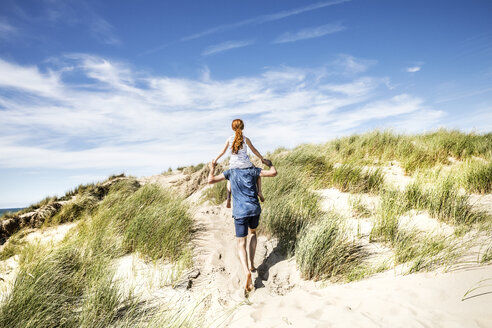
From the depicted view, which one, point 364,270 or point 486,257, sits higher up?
point 486,257

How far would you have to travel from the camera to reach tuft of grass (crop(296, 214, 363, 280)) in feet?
11.3

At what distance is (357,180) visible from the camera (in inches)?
241

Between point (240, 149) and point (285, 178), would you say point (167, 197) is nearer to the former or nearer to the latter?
point (285, 178)

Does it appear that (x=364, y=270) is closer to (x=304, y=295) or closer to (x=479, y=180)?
(x=304, y=295)

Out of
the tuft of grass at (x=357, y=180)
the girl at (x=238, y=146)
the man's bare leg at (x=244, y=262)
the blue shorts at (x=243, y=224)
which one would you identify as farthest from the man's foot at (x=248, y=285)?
the tuft of grass at (x=357, y=180)

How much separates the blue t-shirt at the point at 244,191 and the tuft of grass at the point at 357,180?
334cm

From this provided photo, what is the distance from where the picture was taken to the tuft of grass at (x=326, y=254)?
345 cm

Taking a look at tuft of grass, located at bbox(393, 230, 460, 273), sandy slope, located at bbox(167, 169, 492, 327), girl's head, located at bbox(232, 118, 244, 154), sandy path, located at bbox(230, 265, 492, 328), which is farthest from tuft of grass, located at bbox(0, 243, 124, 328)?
tuft of grass, located at bbox(393, 230, 460, 273)

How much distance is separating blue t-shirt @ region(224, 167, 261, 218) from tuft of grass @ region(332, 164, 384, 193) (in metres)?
3.34

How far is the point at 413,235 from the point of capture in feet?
12.6

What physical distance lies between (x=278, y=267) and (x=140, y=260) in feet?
7.29

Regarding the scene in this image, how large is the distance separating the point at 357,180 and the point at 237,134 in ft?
12.9

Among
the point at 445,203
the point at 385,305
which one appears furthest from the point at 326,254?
the point at 445,203

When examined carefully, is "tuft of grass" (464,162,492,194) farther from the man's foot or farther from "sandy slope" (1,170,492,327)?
the man's foot
